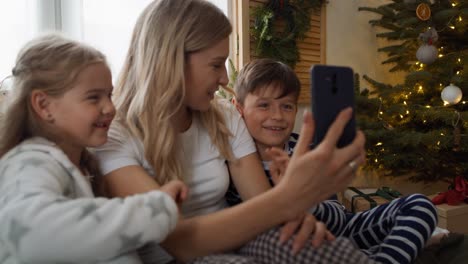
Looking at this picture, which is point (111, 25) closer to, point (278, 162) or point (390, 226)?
point (278, 162)

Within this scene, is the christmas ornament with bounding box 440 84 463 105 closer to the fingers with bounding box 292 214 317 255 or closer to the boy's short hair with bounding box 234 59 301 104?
the boy's short hair with bounding box 234 59 301 104

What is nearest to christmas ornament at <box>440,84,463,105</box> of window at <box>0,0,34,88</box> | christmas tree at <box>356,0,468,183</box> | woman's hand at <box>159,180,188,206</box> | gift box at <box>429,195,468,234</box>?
christmas tree at <box>356,0,468,183</box>

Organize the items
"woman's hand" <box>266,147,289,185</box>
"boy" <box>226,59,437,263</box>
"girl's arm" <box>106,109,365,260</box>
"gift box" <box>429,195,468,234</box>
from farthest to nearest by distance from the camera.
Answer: "gift box" <box>429,195,468,234</box>
"boy" <box>226,59,437,263</box>
"woman's hand" <box>266,147,289,185</box>
"girl's arm" <box>106,109,365,260</box>

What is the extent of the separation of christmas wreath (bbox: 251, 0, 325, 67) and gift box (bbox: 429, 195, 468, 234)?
1232mm

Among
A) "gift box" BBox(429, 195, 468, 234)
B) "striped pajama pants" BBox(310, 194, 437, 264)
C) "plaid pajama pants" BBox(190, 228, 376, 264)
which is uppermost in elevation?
"plaid pajama pants" BBox(190, 228, 376, 264)

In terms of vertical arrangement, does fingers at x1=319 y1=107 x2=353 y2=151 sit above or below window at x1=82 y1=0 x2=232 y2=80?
below

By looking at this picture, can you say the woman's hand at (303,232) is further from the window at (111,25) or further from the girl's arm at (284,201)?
the window at (111,25)

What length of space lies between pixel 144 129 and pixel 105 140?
10 centimetres

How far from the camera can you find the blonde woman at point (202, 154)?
0.72 metres

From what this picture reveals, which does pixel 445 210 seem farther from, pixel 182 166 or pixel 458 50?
pixel 182 166

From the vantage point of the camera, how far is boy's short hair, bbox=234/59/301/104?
133 centimetres

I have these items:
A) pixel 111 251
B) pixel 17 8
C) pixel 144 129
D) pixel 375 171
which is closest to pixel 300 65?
pixel 375 171

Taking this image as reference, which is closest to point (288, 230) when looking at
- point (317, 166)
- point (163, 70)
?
point (317, 166)

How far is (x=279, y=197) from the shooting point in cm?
72
